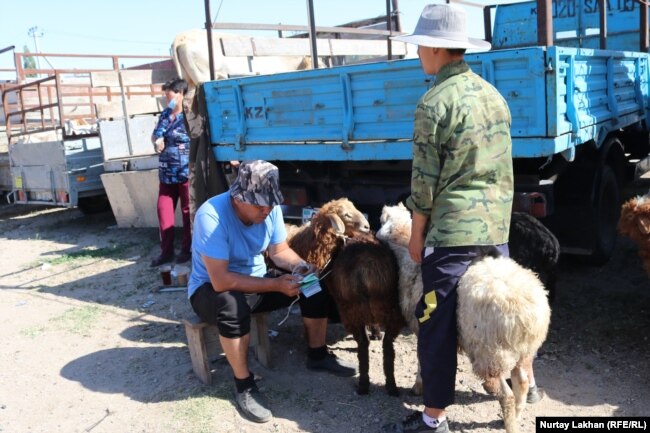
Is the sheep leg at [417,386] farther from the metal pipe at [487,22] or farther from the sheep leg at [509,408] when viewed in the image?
the metal pipe at [487,22]

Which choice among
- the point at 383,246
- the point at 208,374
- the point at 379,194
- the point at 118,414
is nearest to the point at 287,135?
the point at 379,194

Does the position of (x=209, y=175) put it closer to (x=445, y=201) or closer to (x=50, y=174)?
(x=445, y=201)

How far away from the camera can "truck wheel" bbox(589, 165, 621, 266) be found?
16.1 ft

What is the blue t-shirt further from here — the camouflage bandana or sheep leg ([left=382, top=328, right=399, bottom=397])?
sheep leg ([left=382, top=328, right=399, bottom=397])

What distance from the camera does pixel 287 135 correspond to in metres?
5.11

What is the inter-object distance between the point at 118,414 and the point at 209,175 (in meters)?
2.61

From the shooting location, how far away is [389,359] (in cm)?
356

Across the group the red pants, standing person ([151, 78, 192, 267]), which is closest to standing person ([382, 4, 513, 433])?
standing person ([151, 78, 192, 267])

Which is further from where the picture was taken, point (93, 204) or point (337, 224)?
point (93, 204)

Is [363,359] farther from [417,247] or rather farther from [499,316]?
[499,316]

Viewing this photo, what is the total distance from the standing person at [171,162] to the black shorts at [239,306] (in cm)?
311

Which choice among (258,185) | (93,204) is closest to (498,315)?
(258,185)

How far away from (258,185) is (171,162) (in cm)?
368

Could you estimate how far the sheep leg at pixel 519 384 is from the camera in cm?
293
